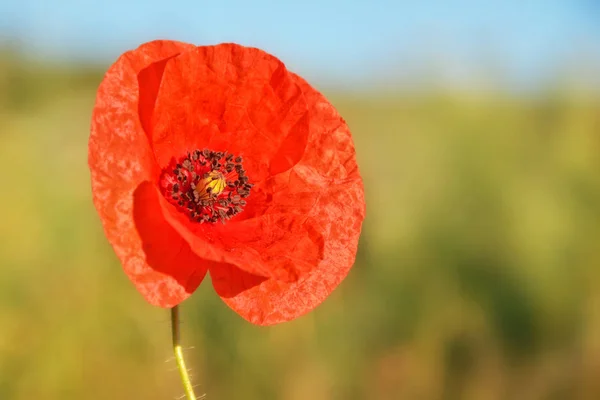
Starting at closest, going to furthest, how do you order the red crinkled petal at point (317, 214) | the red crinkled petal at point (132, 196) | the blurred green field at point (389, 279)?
the red crinkled petal at point (132, 196)
the red crinkled petal at point (317, 214)
the blurred green field at point (389, 279)

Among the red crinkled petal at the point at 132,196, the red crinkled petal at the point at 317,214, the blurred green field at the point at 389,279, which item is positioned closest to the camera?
the red crinkled petal at the point at 132,196

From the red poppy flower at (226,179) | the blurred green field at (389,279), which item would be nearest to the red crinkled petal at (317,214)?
the red poppy flower at (226,179)

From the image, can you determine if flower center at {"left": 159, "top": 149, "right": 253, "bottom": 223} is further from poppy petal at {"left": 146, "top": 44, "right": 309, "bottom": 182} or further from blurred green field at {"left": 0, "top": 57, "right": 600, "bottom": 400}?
blurred green field at {"left": 0, "top": 57, "right": 600, "bottom": 400}

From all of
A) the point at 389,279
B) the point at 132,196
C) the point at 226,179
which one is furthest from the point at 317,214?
the point at 389,279

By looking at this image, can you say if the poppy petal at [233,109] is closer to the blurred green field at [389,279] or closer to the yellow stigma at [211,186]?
the yellow stigma at [211,186]

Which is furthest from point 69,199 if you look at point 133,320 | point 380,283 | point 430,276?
point 430,276

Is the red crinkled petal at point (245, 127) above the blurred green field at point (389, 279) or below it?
above
